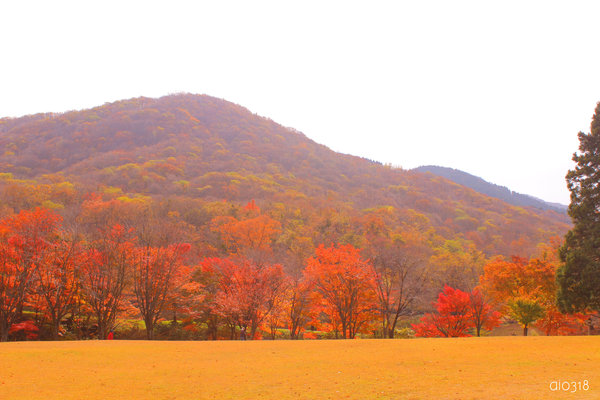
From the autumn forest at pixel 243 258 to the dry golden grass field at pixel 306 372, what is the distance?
1220 centimetres

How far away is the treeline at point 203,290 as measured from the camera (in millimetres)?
29156

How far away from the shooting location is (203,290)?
35.7 meters

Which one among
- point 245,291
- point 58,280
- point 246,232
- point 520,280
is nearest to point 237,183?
point 246,232

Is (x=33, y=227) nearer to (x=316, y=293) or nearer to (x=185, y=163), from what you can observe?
(x=316, y=293)

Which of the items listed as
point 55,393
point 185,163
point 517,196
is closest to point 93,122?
point 185,163

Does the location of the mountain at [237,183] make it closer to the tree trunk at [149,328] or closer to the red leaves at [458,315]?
the tree trunk at [149,328]

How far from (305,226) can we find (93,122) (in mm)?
136118

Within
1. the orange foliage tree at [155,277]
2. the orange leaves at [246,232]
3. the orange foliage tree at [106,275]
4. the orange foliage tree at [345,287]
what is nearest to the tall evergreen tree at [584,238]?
the orange foliage tree at [345,287]

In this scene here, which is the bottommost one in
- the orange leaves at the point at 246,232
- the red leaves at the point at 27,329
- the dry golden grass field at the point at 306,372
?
the red leaves at the point at 27,329

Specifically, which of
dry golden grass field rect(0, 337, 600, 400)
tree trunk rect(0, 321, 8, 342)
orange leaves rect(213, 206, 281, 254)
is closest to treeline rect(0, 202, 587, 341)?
tree trunk rect(0, 321, 8, 342)

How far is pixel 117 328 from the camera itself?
3375 centimetres

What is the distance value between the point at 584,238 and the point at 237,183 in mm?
87956

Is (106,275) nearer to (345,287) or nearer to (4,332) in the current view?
(4,332)

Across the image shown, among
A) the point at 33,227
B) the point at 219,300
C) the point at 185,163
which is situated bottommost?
the point at 219,300
